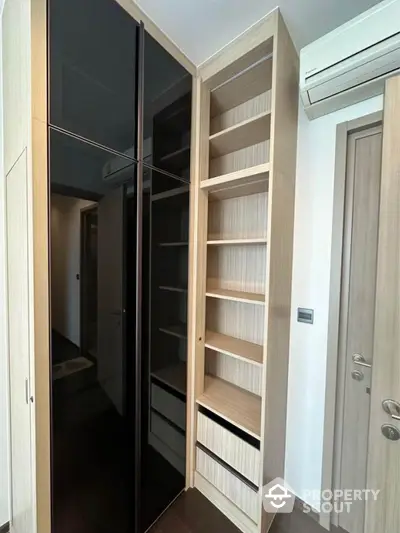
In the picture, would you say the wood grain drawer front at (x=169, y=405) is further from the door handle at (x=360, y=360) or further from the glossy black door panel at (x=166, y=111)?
the glossy black door panel at (x=166, y=111)

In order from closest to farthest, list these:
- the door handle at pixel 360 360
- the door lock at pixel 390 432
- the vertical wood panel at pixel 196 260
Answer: the door lock at pixel 390 432, the door handle at pixel 360 360, the vertical wood panel at pixel 196 260

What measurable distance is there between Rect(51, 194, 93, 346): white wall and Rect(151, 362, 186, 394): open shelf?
0.63m

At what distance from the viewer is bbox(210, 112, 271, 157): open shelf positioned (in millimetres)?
1531

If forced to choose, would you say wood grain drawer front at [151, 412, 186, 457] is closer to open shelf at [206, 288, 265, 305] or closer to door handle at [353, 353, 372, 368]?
open shelf at [206, 288, 265, 305]

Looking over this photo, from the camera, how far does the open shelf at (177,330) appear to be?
5.44 ft

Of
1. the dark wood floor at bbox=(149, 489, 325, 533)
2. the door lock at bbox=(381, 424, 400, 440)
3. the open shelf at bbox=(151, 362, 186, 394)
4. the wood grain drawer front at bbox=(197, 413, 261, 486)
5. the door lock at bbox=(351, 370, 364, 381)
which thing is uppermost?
the door lock at bbox=(381, 424, 400, 440)

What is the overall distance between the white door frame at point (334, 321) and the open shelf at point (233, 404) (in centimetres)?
44

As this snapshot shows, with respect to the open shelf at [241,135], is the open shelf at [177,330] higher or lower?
lower

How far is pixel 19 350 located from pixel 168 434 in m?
1.03

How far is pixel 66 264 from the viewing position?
3.71 ft

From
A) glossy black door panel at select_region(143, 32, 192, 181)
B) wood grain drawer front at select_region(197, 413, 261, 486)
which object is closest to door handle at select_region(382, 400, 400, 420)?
wood grain drawer front at select_region(197, 413, 261, 486)

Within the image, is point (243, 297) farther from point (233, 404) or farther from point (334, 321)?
point (233, 404)

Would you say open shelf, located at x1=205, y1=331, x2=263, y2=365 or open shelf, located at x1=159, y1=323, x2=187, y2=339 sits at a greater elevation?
open shelf, located at x1=159, y1=323, x2=187, y2=339

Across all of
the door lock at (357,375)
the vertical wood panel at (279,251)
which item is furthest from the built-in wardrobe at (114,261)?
the door lock at (357,375)
